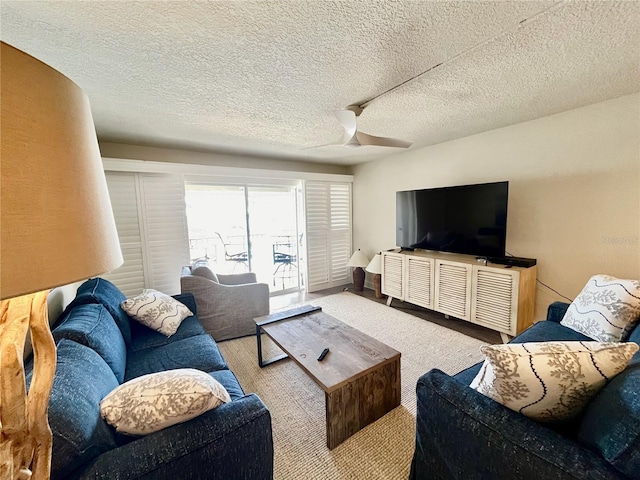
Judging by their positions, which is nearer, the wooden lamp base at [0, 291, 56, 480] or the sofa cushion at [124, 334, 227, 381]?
the wooden lamp base at [0, 291, 56, 480]

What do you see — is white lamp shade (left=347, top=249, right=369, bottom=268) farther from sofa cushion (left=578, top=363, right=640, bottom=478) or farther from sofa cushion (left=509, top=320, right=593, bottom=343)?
sofa cushion (left=578, top=363, right=640, bottom=478)

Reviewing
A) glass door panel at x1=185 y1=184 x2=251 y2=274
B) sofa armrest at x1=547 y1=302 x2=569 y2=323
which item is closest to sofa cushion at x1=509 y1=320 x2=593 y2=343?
sofa armrest at x1=547 y1=302 x2=569 y2=323

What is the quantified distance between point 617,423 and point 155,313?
2580 millimetres

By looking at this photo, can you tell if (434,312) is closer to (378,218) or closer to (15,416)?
(378,218)

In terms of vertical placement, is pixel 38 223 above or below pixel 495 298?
above

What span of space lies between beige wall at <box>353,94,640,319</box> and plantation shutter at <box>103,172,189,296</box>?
3685mm

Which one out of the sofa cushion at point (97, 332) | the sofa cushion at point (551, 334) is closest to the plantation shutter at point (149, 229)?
the sofa cushion at point (97, 332)

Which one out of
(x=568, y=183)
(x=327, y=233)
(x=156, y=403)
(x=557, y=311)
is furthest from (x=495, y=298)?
(x=156, y=403)

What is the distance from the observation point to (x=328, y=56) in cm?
150

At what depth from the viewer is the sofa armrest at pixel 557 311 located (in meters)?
2.10

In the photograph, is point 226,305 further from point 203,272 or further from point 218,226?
point 218,226

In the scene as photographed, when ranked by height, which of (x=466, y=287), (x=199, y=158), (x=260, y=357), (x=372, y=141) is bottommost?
(x=260, y=357)

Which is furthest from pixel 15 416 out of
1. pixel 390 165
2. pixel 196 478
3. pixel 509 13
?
pixel 390 165

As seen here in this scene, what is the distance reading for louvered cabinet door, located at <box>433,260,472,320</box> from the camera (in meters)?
2.93
